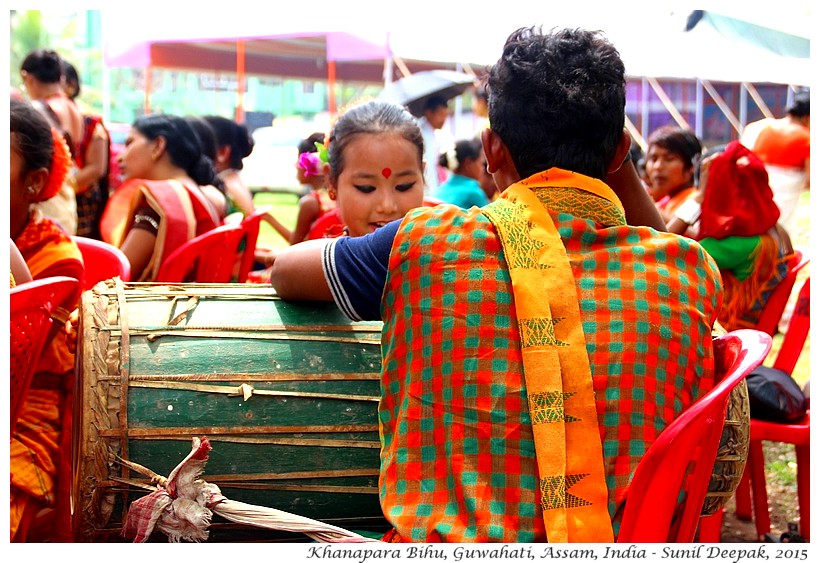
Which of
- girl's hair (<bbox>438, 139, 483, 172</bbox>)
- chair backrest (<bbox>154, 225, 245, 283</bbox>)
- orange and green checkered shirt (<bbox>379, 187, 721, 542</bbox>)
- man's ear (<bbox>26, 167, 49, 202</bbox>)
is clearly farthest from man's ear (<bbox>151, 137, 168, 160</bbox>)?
orange and green checkered shirt (<bbox>379, 187, 721, 542</bbox>)

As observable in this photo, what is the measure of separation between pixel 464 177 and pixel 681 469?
552 cm

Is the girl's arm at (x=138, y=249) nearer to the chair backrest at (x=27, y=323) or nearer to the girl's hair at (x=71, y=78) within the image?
the chair backrest at (x=27, y=323)

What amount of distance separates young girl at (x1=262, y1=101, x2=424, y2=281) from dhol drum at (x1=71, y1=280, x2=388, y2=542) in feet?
2.73

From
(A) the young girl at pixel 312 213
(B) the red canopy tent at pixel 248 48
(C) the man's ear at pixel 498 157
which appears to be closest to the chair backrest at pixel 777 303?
(A) the young girl at pixel 312 213

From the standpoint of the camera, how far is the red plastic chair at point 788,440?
3.05 meters

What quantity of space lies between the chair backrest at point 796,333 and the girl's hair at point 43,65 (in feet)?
15.3

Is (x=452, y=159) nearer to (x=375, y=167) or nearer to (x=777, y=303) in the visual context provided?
(x=777, y=303)

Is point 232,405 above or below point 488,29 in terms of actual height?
below

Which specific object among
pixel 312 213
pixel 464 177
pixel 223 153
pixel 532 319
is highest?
pixel 532 319

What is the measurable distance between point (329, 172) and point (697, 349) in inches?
65.2

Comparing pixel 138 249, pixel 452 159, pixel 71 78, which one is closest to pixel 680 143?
pixel 452 159

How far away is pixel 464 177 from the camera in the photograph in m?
7.00

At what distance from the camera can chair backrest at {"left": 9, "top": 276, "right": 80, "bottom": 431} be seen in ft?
5.81
